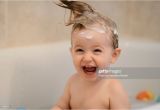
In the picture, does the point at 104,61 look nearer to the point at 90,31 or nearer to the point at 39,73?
the point at 90,31

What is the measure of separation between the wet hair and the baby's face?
0.06 feet

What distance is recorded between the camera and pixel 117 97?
926mm

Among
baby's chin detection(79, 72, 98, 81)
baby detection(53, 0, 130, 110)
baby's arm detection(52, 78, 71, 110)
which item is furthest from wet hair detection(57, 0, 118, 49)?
baby's arm detection(52, 78, 71, 110)

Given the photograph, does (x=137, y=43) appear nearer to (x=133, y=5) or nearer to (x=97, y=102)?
(x=133, y=5)

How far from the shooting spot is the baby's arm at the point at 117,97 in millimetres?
919

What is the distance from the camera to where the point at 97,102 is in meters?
0.94

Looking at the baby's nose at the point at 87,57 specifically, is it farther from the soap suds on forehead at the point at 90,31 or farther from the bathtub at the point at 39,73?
the bathtub at the point at 39,73

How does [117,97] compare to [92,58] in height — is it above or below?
below

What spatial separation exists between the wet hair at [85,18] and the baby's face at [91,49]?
0.02 meters

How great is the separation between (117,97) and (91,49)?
166 mm

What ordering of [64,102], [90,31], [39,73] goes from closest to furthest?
[90,31]
[64,102]
[39,73]

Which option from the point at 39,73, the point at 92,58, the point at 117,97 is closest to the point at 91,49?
the point at 92,58

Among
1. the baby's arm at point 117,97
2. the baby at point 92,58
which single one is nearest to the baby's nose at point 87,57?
the baby at point 92,58

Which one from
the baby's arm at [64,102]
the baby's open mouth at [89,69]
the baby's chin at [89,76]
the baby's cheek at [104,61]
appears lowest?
the baby's arm at [64,102]
